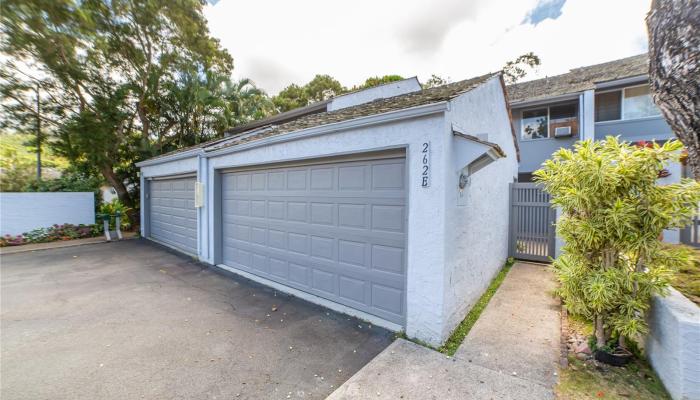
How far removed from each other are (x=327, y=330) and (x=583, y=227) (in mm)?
3331

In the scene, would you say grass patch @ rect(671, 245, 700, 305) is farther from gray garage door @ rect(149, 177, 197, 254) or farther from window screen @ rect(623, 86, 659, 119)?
window screen @ rect(623, 86, 659, 119)

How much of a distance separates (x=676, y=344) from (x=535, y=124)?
1270cm

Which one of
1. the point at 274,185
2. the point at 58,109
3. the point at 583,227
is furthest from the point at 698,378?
the point at 58,109

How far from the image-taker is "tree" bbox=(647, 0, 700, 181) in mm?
2531

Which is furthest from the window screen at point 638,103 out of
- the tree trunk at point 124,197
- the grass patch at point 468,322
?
the tree trunk at point 124,197

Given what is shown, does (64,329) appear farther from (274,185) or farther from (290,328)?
(274,185)

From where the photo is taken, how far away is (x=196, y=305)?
15.6 ft

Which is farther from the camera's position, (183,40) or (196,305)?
(183,40)

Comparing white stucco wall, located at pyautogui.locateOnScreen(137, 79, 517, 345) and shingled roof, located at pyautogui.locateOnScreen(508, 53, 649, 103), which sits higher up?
shingled roof, located at pyautogui.locateOnScreen(508, 53, 649, 103)

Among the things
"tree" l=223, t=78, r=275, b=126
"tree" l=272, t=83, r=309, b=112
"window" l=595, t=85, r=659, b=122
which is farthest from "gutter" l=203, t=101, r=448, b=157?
"tree" l=272, t=83, r=309, b=112

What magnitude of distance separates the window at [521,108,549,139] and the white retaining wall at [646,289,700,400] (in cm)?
1173

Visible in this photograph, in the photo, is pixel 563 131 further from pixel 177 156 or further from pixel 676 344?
pixel 177 156

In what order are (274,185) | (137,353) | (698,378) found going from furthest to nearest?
(274,185), (137,353), (698,378)

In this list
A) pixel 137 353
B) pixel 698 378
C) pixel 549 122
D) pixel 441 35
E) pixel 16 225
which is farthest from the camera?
pixel 549 122
